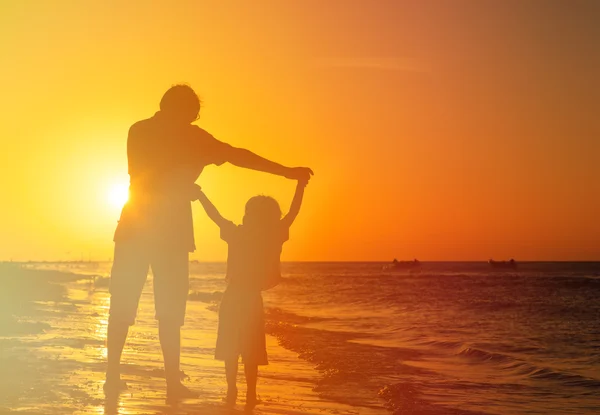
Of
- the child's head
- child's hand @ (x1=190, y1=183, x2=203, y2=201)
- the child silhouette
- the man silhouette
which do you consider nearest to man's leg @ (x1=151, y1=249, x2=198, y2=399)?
the man silhouette

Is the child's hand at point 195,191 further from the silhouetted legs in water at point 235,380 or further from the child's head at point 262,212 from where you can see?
the silhouetted legs in water at point 235,380

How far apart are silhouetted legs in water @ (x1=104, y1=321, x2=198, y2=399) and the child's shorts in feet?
1.13

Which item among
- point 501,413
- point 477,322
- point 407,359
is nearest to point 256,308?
point 501,413

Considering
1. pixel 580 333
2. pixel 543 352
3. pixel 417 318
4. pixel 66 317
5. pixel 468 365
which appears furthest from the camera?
pixel 417 318

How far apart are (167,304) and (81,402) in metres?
0.94

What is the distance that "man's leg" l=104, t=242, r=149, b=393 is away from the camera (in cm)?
518

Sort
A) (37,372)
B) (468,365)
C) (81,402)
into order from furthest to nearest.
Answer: (468,365) → (37,372) → (81,402)

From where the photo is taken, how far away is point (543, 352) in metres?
14.7

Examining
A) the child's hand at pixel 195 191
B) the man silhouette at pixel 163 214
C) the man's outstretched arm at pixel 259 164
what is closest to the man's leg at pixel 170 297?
the man silhouette at pixel 163 214

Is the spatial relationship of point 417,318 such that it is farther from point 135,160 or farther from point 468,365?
point 135,160

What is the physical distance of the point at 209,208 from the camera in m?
5.45

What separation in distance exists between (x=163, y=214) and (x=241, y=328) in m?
1.02

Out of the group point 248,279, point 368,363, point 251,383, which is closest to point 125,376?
point 251,383

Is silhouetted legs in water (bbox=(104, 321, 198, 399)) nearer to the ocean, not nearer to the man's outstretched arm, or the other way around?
the ocean
